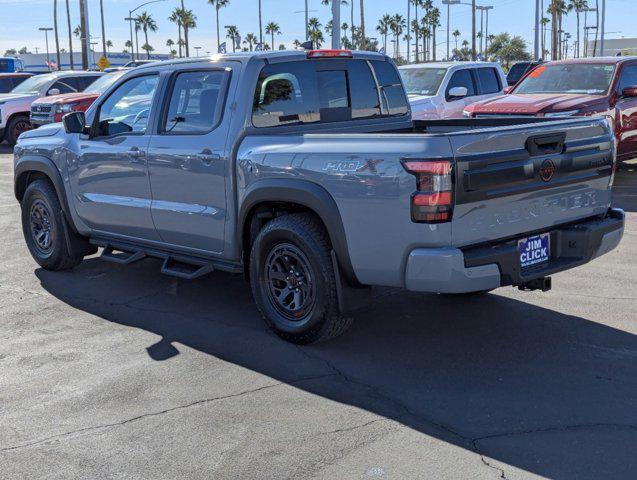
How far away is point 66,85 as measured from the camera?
2117cm

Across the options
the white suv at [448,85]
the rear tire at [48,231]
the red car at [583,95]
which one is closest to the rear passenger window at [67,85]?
the white suv at [448,85]

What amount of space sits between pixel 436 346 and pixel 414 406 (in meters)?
1.02

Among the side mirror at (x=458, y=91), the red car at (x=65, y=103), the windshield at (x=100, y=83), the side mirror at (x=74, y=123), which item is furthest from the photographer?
the windshield at (x=100, y=83)

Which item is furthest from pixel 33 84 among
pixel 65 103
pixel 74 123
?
pixel 74 123

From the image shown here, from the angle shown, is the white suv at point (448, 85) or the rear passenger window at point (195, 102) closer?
the rear passenger window at point (195, 102)

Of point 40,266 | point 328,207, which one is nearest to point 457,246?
point 328,207

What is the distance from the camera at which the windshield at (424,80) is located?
15.1 meters

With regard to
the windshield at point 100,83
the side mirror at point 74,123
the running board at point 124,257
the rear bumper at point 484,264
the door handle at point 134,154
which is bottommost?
→ the running board at point 124,257

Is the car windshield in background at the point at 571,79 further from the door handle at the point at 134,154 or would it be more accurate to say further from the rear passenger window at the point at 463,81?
the door handle at the point at 134,154

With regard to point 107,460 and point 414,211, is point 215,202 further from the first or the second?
point 107,460

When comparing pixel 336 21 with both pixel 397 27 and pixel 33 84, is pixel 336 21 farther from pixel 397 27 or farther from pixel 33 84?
pixel 397 27

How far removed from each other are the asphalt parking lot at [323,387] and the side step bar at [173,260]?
33 cm

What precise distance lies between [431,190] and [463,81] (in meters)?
11.3

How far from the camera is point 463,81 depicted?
1539 cm
